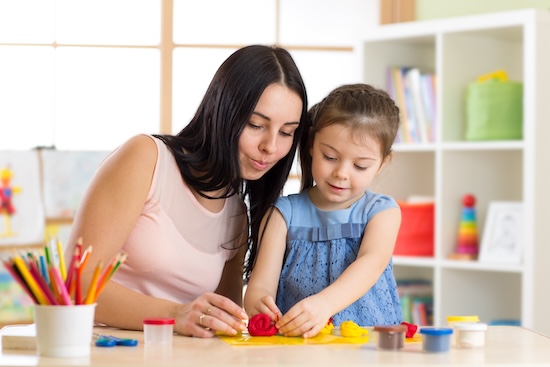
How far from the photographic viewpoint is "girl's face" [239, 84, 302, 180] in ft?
6.00

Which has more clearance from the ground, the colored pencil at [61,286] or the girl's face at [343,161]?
the girl's face at [343,161]

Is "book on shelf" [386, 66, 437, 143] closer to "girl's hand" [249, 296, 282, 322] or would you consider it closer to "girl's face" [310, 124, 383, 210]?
"girl's face" [310, 124, 383, 210]

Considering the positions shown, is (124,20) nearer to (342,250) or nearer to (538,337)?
(342,250)

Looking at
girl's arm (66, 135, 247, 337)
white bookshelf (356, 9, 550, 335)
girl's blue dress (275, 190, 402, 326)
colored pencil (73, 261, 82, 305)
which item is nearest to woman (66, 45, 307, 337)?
girl's arm (66, 135, 247, 337)

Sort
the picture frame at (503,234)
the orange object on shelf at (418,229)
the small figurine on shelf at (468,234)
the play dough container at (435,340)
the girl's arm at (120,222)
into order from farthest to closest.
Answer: the orange object on shelf at (418,229), the small figurine on shelf at (468,234), the picture frame at (503,234), the girl's arm at (120,222), the play dough container at (435,340)

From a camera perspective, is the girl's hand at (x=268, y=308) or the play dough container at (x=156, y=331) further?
the girl's hand at (x=268, y=308)

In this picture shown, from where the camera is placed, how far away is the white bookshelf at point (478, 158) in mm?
3256

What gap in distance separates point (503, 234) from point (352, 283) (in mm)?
1826

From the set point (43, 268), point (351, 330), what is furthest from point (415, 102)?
point (43, 268)

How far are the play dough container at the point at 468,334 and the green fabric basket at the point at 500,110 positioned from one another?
6.72ft

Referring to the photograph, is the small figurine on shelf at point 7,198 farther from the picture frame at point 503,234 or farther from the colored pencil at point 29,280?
the colored pencil at point 29,280

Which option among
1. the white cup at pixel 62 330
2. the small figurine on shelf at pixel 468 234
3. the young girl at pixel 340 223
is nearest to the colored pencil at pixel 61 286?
the white cup at pixel 62 330

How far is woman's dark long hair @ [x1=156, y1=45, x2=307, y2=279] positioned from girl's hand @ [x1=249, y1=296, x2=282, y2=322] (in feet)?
1.06

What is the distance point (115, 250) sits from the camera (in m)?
1.79
